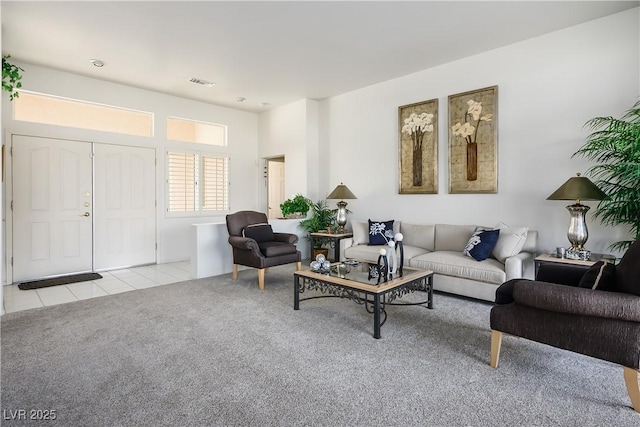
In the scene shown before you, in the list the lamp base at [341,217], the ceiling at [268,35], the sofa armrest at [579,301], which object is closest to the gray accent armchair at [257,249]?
the lamp base at [341,217]

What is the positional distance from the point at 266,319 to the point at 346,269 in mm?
966

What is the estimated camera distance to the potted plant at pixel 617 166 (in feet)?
9.94

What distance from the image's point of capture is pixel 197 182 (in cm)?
→ 662

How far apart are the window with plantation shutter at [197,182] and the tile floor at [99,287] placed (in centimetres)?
134

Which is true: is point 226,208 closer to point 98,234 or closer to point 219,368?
point 98,234

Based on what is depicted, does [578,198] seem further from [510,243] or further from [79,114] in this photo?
[79,114]

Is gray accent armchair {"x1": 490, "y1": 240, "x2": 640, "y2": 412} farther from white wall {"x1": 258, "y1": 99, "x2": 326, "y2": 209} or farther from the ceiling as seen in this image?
white wall {"x1": 258, "y1": 99, "x2": 326, "y2": 209}

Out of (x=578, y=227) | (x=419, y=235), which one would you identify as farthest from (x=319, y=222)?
(x=578, y=227)

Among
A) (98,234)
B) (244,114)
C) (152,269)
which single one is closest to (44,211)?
(98,234)

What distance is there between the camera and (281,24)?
12.0 ft

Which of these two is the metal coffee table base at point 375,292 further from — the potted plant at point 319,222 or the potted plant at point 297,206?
the potted plant at point 297,206

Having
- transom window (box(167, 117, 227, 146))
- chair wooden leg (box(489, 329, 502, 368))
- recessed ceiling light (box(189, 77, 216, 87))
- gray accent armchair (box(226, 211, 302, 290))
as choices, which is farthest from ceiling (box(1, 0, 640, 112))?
chair wooden leg (box(489, 329, 502, 368))

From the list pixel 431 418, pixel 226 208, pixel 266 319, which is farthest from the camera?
pixel 226 208

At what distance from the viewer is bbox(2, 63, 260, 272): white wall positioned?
4859 mm
